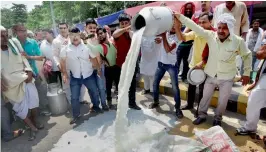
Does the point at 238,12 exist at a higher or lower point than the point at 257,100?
higher

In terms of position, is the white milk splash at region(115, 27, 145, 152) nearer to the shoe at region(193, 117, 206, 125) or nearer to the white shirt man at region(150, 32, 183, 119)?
the white shirt man at region(150, 32, 183, 119)

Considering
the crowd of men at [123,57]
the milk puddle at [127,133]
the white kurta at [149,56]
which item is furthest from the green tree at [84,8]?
the milk puddle at [127,133]

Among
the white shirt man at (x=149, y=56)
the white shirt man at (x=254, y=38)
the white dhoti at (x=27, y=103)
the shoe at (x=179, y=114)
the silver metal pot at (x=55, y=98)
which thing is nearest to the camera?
the white dhoti at (x=27, y=103)

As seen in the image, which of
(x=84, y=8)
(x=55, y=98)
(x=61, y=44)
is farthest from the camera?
(x=84, y=8)

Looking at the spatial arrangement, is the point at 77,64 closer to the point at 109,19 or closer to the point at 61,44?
the point at 61,44

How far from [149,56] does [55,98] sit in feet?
7.15

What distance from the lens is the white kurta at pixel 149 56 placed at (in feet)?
16.2

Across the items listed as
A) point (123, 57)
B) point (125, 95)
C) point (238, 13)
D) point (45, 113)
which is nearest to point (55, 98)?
point (45, 113)

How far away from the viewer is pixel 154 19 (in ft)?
10.3

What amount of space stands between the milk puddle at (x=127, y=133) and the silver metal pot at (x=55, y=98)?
33.3 inches

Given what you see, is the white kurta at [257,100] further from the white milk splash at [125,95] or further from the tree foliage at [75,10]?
the tree foliage at [75,10]

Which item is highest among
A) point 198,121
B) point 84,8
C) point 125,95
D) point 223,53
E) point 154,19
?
point 84,8

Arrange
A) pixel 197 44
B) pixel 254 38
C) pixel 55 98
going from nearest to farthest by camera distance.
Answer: pixel 197 44, pixel 55 98, pixel 254 38

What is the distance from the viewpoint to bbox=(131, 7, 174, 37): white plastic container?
3.14 m
